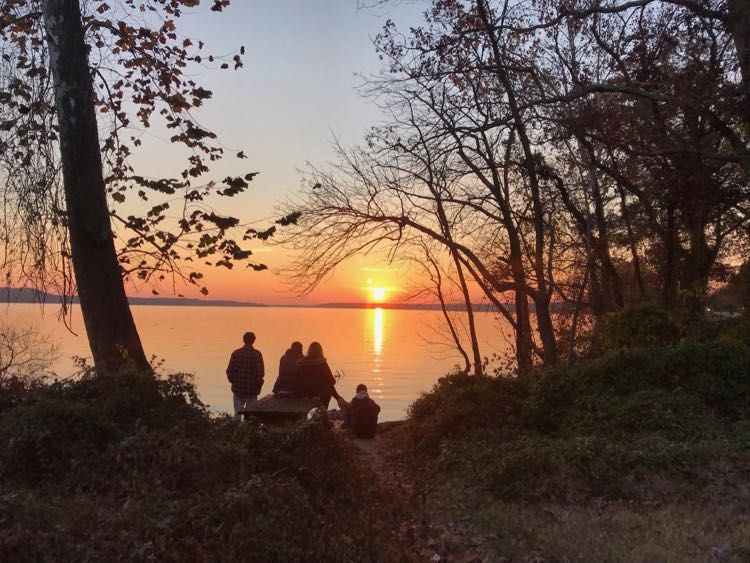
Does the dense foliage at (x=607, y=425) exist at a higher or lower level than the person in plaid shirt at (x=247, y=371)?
lower

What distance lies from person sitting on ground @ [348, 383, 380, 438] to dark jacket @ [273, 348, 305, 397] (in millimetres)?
1957

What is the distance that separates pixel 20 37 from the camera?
934cm

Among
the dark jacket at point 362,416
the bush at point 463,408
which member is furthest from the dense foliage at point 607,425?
the dark jacket at point 362,416

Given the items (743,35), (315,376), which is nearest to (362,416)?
(315,376)

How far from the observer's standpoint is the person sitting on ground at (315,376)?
43.0ft

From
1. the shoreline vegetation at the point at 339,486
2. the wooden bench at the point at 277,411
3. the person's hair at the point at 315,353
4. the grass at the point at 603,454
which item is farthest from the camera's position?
the person's hair at the point at 315,353

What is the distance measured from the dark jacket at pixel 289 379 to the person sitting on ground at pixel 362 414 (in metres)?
1.96

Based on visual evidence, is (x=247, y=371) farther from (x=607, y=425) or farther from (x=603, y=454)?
(x=603, y=454)

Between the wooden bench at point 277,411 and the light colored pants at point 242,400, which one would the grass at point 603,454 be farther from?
the light colored pants at point 242,400

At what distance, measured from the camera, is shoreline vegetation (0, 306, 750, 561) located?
16.9 feet

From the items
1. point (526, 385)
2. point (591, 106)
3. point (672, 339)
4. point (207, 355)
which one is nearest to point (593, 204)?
point (591, 106)

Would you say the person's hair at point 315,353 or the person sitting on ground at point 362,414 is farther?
the person sitting on ground at point 362,414

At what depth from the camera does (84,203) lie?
28.3 ft

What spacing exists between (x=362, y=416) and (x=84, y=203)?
8.12 metres
